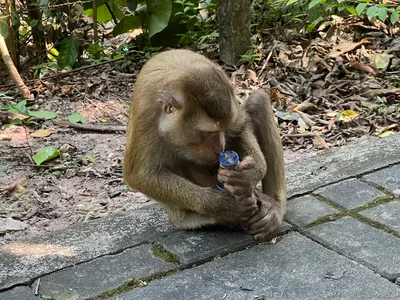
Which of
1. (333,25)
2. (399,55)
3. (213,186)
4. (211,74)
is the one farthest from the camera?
(333,25)

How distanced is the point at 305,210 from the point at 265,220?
43 cm

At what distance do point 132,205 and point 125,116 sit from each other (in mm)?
2107

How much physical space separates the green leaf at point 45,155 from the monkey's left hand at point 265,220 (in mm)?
2511

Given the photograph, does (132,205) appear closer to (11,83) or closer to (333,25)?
(11,83)

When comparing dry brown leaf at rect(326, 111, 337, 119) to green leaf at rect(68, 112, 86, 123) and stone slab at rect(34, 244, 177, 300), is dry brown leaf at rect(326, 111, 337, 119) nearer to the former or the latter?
green leaf at rect(68, 112, 86, 123)

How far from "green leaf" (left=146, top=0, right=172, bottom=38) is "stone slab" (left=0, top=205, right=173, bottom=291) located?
4356 millimetres

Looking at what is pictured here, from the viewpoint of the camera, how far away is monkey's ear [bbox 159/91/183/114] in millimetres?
3916

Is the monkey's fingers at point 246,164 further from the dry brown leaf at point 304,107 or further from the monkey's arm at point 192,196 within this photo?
the dry brown leaf at point 304,107

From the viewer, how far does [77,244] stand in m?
4.09

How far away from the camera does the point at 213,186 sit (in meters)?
4.59

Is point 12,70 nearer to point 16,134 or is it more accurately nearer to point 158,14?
point 16,134

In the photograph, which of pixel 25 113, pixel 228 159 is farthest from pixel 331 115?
pixel 228 159

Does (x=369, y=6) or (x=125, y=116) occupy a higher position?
(x=369, y=6)

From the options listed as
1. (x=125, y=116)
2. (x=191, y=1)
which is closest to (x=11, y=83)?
(x=125, y=116)
